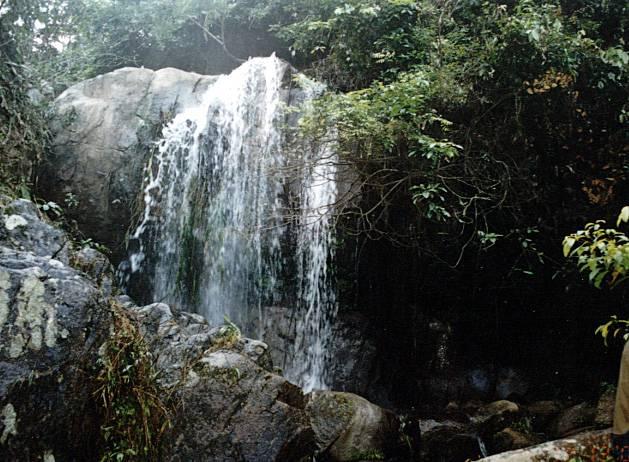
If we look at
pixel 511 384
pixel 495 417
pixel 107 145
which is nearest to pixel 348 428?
pixel 495 417

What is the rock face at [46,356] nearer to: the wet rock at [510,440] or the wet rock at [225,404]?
the wet rock at [225,404]

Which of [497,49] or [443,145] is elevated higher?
[497,49]

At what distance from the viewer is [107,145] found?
8211 mm

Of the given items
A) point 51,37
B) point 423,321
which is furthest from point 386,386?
point 51,37

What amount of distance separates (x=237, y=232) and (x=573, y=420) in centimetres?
515

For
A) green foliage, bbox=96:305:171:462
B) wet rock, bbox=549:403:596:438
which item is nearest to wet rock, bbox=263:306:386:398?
wet rock, bbox=549:403:596:438

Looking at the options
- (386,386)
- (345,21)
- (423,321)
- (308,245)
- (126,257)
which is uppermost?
(345,21)

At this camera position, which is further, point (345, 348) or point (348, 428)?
point (345, 348)

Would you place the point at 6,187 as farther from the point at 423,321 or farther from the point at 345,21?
the point at 423,321

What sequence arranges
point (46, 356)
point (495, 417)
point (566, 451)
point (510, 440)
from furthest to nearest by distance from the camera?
point (495, 417)
point (510, 440)
point (566, 451)
point (46, 356)

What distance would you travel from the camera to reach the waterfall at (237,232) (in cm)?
772

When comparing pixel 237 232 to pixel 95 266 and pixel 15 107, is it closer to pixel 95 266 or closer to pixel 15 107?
pixel 95 266

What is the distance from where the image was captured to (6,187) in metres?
6.52

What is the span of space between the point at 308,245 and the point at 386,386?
2.68m
